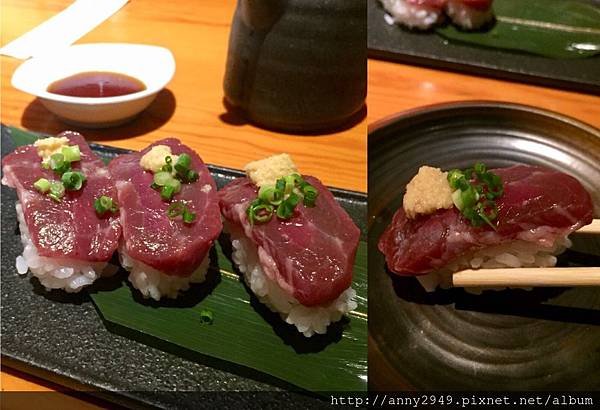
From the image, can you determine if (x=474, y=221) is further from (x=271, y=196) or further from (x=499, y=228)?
(x=271, y=196)

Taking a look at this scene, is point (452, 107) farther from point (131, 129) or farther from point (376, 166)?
point (131, 129)

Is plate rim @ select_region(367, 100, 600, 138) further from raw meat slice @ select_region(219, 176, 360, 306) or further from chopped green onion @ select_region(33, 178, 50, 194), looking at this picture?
chopped green onion @ select_region(33, 178, 50, 194)

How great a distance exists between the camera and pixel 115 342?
1079 mm

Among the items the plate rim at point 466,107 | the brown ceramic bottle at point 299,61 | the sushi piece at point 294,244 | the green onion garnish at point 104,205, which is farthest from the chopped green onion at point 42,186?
the plate rim at point 466,107

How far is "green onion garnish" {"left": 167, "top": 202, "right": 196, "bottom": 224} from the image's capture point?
1099 millimetres

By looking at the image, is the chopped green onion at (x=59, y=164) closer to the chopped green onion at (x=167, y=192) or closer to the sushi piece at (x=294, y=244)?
the chopped green onion at (x=167, y=192)

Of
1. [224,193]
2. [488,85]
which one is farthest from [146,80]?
[488,85]

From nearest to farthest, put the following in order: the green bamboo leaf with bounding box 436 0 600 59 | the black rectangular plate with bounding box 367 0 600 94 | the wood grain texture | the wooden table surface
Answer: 1. the wooden table surface
2. the wood grain texture
3. the black rectangular plate with bounding box 367 0 600 94
4. the green bamboo leaf with bounding box 436 0 600 59

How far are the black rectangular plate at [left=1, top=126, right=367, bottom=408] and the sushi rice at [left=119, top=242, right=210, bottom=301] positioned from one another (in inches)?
3.8

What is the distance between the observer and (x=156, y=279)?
3.68 feet

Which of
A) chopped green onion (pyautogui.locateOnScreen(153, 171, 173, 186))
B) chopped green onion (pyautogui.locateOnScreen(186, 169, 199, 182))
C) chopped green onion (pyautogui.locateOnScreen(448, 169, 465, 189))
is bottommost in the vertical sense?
chopped green onion (pyautogui.locateOnScreen(186, 169, 199, 182))

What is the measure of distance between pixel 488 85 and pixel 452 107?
42 centimetres

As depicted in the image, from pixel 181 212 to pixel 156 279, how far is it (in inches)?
5.4

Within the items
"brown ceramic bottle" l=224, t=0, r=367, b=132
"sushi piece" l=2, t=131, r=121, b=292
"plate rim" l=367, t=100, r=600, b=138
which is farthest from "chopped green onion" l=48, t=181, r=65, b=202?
"plate rim" l=367, t=100, r=600, b=138
